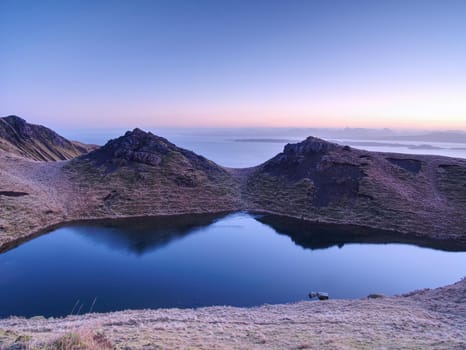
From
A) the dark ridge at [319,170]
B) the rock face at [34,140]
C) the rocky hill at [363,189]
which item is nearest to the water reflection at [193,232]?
the rocky hill at [363,189]

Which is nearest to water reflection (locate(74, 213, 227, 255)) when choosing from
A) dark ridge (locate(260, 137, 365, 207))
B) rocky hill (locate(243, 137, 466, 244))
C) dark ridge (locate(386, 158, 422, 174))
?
rocky hill (locate(243, 137, 466, 244))

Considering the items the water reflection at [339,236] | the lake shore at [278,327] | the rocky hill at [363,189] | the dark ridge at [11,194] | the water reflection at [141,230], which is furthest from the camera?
the rocky hill at [363,189]

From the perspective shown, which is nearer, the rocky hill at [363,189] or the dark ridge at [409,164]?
the rocky hill at [363,189]

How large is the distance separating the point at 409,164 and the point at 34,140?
437ft

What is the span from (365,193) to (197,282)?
138ft

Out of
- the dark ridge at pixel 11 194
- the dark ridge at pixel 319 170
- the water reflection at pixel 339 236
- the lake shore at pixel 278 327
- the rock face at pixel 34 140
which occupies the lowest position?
the water reflection at pixel 339 236

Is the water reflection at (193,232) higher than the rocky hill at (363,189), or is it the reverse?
the rocky hill at (363,189)

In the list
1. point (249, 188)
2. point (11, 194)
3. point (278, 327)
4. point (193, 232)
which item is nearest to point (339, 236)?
point (193, 232)

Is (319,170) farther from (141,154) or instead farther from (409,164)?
(141,154)

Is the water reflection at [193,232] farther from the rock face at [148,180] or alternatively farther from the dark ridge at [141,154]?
the dark ridge at [141,154]

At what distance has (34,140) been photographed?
11956 centimetres

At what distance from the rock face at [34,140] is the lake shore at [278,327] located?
109 m

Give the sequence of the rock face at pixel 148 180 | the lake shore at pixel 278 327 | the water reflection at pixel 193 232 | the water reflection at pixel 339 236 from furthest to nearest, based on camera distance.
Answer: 1. the rock face at pixel 148 180
2. the water reflection at pixel 339 236
3. the water reflection at pixel 193 232
4. the lake shore at pixel 278 327

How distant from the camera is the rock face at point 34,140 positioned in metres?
111
